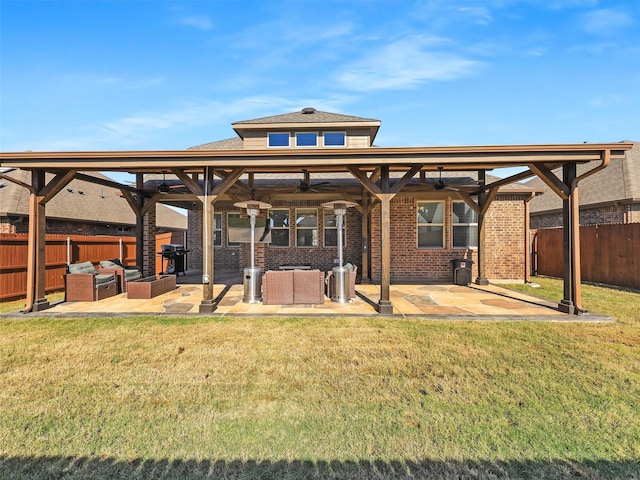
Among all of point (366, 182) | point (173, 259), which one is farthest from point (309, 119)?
point (173, 259)

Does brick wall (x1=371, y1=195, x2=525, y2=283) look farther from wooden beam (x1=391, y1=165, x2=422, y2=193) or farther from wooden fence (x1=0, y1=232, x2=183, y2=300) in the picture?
wooden fence (x1=0, y1=232, x2=183, y2=300)

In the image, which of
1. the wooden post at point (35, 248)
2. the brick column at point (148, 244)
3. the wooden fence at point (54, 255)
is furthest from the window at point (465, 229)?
the wooden fence at point (54, 255)

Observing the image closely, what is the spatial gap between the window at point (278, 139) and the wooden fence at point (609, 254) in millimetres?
10980

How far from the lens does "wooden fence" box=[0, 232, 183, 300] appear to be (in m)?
7.45

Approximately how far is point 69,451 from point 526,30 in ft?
41.8

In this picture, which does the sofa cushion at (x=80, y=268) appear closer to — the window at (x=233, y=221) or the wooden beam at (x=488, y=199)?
the window at (x=233, y=221)

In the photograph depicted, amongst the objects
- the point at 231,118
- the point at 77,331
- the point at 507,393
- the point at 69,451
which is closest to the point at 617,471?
the point at 507,393

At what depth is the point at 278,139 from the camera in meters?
11.9

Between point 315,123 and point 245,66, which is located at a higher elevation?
point 245,66

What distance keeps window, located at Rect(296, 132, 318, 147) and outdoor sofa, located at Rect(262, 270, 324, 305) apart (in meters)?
6.62

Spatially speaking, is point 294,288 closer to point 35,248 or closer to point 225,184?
point 225,184

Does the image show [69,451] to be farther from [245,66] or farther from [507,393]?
[245,66]

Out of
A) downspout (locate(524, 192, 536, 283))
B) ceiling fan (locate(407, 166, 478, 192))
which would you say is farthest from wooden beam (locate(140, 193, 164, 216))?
downspout (locate(524, 192, 536, 283))

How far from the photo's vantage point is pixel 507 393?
311 cm
